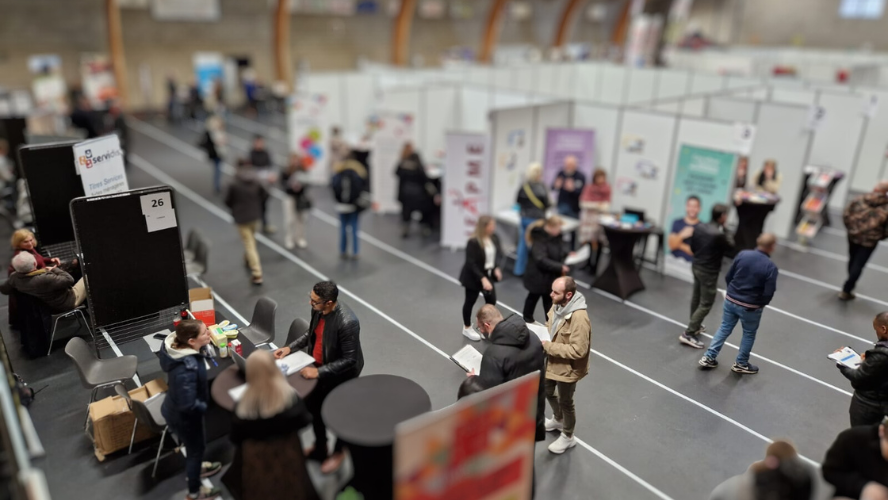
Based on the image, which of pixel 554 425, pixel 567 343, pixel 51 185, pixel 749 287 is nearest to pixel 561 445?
pixel 554 425

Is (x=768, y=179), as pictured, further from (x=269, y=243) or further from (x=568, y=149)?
(x=269, y=243)

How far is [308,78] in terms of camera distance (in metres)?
12.5

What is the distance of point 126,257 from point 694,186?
23.1ft

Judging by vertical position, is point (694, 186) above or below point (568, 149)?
below

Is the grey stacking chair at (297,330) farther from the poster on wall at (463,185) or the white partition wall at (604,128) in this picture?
the white partition wall at (604,128)

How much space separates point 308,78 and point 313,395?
31.1 ft

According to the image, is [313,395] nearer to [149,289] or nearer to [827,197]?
[149,289]

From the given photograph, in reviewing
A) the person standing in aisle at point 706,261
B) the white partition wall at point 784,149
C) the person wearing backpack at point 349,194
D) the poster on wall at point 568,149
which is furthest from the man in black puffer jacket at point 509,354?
the white partition wall at point 784,149

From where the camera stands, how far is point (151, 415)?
4.34m

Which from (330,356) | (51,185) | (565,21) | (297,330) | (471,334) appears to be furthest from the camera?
(565,21)

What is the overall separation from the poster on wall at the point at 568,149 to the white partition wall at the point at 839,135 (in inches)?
164

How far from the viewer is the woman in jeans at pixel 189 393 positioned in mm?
4012

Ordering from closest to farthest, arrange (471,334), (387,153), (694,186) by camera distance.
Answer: (471,334), (694,186), (387,153)

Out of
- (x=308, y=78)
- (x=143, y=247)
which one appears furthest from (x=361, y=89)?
(x=143, y=247)
